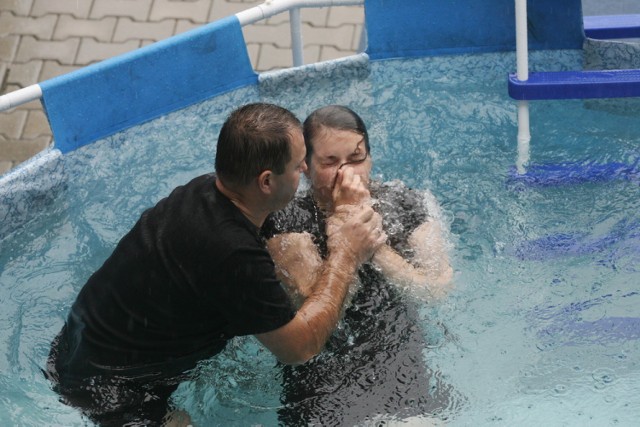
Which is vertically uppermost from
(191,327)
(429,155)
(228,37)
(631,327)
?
(228,37)

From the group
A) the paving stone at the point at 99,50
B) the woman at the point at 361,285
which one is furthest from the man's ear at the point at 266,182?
the paving stone at the point at 99,50

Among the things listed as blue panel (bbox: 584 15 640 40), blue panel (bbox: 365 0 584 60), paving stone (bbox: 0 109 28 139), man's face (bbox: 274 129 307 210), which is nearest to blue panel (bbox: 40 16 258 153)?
blue panel (bbox: 365 0 584 60)

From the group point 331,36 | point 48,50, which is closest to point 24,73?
point 48,50

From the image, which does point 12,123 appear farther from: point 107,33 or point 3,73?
point 107,33

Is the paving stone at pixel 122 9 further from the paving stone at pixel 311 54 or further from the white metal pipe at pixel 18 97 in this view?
the white metal pipe at pixel 18 97

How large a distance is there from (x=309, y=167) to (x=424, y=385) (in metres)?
0.84

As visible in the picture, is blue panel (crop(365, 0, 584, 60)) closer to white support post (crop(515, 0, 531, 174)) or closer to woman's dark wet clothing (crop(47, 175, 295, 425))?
white support post (crop(515, 0, 531, 174))

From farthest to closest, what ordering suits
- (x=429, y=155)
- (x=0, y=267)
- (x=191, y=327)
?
1. (x=429, y=155)
2. (x=0, y=267)
3. (x=191, y=327)

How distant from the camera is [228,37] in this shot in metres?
4.42

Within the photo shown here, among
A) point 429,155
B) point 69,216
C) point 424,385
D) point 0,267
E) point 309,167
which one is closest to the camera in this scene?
point 424,385

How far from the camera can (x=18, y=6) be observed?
20.8 ft

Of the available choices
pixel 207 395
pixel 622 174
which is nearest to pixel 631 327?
pixel 622 174

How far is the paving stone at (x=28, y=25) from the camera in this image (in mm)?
6129

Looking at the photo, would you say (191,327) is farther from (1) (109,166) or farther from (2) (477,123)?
(2) (477,123)
